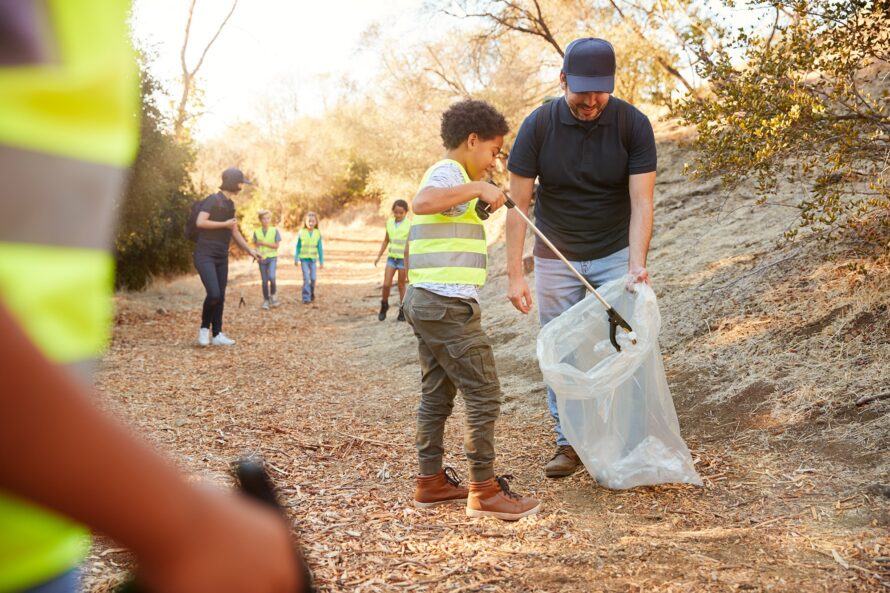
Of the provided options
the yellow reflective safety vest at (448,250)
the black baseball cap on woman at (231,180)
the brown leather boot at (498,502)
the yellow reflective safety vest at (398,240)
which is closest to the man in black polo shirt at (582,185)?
the yellow reflective safety vest at (448,250)

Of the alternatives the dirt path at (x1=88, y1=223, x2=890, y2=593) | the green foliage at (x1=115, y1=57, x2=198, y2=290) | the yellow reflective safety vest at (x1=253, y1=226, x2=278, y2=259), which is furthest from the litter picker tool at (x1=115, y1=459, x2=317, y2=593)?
the yellow reflective safety vest at (x1=253, y1=226, x2=278, y2=259)

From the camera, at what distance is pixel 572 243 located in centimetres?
471

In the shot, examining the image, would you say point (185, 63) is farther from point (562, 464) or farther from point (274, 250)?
point (562, 464)

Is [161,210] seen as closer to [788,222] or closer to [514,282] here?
[788,222]

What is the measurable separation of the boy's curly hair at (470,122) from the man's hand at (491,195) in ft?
1.27

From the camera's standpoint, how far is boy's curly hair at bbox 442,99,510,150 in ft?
13.7

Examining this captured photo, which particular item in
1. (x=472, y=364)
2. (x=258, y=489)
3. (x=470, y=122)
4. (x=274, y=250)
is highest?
(x=470, y=122)

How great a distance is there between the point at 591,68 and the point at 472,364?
1.70 meters

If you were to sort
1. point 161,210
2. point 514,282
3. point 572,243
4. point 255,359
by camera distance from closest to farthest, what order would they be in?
point 514,282 → point 572,243 → point 255,359 → point 161,210

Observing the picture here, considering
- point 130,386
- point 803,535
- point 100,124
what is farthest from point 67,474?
point 130,386

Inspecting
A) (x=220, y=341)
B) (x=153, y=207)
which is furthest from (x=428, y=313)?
(x=153, y=207)

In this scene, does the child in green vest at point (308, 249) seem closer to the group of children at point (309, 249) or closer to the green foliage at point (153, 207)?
the group of children at point (309, 249)

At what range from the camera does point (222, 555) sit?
0.58 meters

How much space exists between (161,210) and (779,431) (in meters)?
14.3
